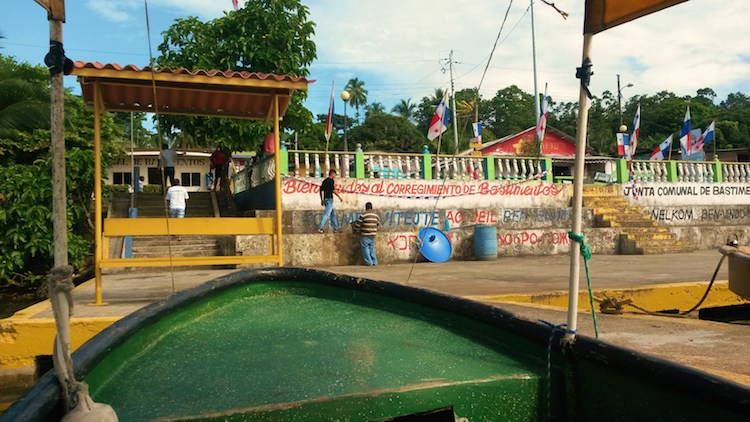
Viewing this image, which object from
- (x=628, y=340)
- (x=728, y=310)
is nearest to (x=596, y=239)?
(x=728, y=310)

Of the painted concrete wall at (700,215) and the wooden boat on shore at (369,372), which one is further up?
the painted concrete wall at (700,215)

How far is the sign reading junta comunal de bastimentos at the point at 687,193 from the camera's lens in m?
15.2

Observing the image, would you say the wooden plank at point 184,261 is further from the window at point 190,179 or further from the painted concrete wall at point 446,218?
the window at point 190,179

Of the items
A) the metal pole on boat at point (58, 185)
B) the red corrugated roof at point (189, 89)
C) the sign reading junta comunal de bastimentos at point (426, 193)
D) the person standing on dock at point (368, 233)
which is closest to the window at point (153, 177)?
the sign reading junta comunal de bastimentos at point (426, 193)

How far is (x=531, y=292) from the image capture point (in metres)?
6.55

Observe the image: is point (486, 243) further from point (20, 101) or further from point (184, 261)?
point (20, 101)

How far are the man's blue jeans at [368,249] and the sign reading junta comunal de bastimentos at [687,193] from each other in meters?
8.46

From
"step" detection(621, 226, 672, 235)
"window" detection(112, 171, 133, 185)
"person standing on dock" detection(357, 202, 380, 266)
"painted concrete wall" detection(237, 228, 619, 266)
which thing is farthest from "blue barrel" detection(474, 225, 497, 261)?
"window" detection(112, 171, 133, 185)

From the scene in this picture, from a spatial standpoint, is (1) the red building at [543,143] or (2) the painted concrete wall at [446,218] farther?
(1) the red building at [543,143]

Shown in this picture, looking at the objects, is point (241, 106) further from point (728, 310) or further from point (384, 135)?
point (384, 135)

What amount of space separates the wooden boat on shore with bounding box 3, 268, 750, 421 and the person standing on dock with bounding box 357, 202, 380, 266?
696cm

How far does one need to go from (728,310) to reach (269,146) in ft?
30.0

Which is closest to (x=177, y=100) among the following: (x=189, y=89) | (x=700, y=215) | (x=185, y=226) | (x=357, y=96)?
(x=189, y=89)

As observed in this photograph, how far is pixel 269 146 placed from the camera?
12.2m
